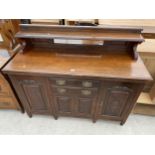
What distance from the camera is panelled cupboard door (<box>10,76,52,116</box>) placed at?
1171 millimetres

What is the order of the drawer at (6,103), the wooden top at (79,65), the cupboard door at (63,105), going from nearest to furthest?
1. the wooden top at (79,65)
2. the cupboard door at (63,105)
3. the drawer at (6,103)

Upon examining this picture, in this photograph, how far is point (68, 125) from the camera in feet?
5.12

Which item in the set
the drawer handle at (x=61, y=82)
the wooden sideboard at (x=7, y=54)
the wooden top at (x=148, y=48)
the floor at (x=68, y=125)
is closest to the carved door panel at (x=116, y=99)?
the floor at (x=68, y=125)

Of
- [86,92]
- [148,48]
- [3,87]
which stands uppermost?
[148,48]

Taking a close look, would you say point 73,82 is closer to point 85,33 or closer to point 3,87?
point 85,33

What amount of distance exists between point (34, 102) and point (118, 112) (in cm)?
85

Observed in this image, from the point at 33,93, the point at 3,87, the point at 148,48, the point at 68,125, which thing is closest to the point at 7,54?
the point at 3,87

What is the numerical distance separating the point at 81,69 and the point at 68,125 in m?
0.79

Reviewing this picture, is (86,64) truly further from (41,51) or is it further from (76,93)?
(41,51)

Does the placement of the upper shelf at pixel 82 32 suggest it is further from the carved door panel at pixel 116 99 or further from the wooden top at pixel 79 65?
the carved door panel at pixel 116 99

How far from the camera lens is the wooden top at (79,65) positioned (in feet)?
3.35

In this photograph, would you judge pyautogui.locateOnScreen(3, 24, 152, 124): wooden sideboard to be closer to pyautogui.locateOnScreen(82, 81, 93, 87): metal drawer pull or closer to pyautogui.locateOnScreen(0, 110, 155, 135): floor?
pyautogui.locateOnScreen(82, 81, 93, 87): metal drawer pull

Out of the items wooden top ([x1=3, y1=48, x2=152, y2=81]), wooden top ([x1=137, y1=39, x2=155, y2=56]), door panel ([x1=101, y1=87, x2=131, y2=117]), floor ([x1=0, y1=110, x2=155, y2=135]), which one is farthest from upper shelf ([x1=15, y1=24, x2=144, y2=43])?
floor ([x1=0, y1=110, x2=155, y2=135])
